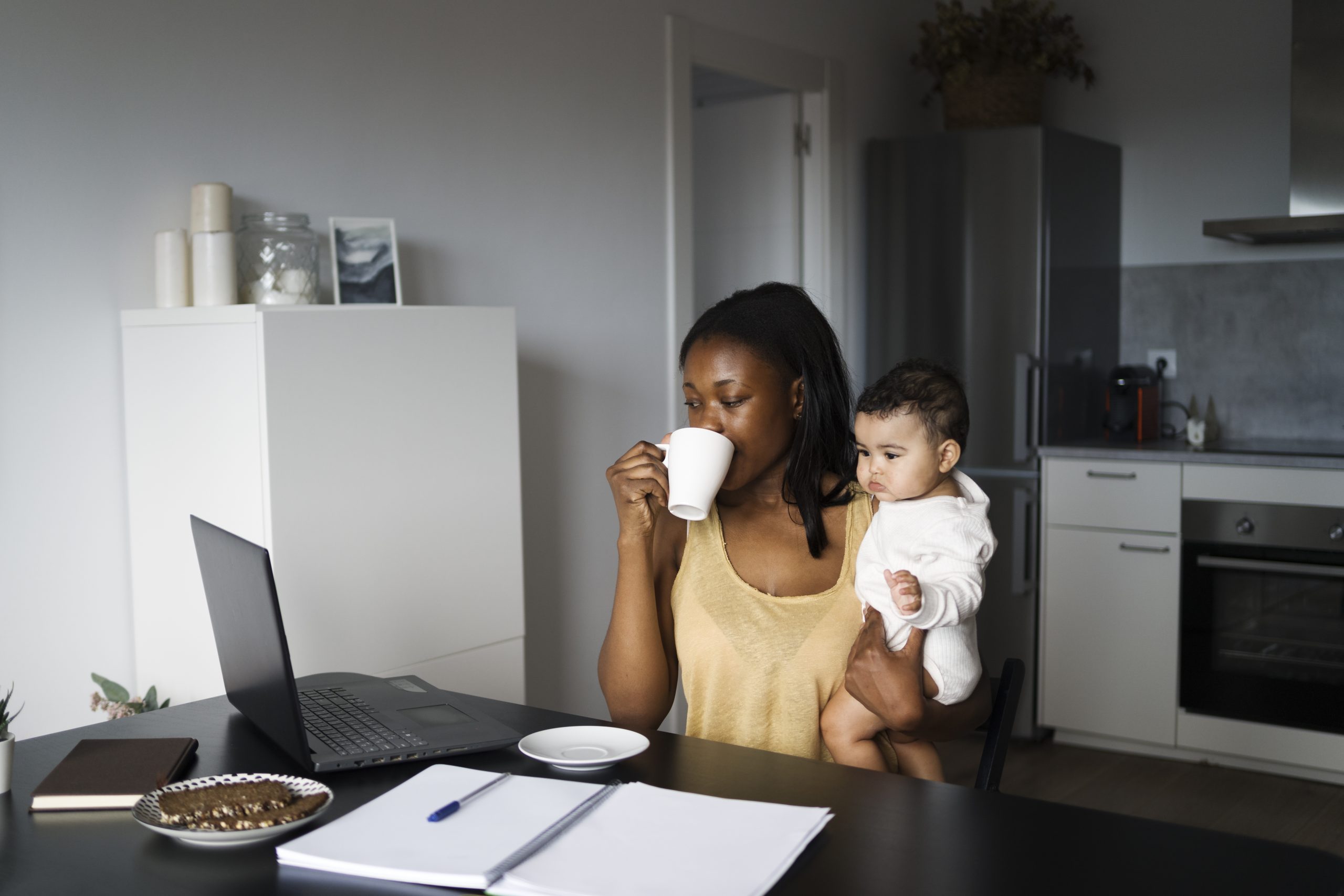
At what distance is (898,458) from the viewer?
5.02 ft

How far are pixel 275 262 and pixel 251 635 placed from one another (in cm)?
102

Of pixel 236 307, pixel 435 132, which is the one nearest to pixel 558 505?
pixel 435 132

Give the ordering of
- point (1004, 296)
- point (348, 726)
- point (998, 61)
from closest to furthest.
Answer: point (348, 726)
point (1004, 296)
point (998, 61)

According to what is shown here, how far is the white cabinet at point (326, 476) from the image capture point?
1859 millimetres

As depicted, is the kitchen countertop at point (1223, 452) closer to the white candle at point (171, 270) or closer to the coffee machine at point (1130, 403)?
the coffee machine at point (1130, 403)

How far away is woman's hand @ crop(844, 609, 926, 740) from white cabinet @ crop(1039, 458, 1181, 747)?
2300 mm

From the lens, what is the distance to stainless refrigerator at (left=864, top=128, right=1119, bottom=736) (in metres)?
3.67

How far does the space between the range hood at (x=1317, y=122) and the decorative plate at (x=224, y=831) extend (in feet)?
10.9

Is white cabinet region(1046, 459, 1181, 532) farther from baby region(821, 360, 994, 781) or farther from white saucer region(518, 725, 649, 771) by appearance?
white saucer region(518, 725, 649, 771)

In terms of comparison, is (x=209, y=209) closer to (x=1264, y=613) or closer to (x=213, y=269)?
(x=213, y=269)

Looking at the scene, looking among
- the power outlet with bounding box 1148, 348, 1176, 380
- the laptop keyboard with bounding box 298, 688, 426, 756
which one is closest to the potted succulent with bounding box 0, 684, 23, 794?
the laptop keyboard with bounding box 298, 688, 426, 756

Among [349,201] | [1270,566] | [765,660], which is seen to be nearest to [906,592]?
[765,660]

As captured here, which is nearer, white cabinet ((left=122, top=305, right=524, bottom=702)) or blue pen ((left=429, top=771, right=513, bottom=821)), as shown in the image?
blue pen ((left=429, top=771, right=513, bottom=821))

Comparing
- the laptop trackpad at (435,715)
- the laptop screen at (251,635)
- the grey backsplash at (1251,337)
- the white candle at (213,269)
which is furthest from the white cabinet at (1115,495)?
the laptop screen at (251,635)
